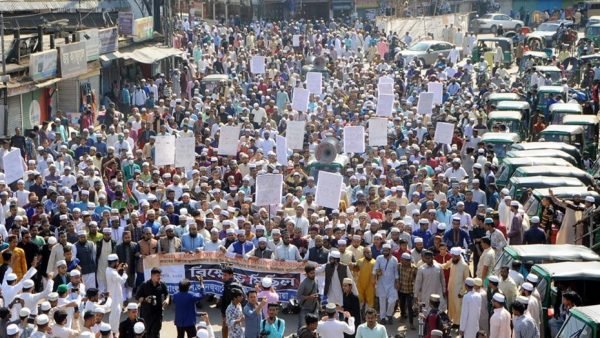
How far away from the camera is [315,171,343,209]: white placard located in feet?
57.1

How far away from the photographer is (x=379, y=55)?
40.3 metres

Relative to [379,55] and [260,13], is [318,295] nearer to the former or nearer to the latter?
[379,55]

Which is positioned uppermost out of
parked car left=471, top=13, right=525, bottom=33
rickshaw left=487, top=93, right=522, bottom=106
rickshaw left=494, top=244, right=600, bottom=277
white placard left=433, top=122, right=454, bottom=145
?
rickshaw left=494, top=244, right=600, bottom=277

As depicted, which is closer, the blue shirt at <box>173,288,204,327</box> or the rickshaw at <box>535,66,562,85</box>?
the blue shirt at <box>173,288,204,327</box>

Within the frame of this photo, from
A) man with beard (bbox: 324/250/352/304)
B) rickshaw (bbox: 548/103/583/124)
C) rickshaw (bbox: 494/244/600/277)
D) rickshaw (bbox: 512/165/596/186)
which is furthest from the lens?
rickshaw (bbox: 548/103/583/124)

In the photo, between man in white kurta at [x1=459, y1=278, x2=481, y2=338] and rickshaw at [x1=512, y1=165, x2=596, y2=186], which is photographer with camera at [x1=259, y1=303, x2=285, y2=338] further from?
rickshaw at [x1=512, y1=165, x2=596, y2=186]

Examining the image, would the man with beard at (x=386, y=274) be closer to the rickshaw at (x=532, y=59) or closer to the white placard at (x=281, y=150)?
the white placard at (x=281, y=150)

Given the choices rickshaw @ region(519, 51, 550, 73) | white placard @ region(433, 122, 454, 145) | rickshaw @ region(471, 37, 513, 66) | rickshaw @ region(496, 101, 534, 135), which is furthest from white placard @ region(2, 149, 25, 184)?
rickshaw @ region(471, 37, 513, 66)

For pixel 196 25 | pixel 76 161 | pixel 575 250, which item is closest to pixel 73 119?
pixel 76 161

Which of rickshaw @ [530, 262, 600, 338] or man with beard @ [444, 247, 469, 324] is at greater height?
rickshaw @ [530, 262, 600, 338]

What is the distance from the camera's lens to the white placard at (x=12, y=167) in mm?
18547

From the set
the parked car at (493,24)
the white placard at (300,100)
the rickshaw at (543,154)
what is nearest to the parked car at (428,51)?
the parked car at (493,24)

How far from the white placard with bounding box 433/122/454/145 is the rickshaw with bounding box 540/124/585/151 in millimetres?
2333

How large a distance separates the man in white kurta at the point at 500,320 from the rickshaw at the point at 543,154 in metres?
8.64
